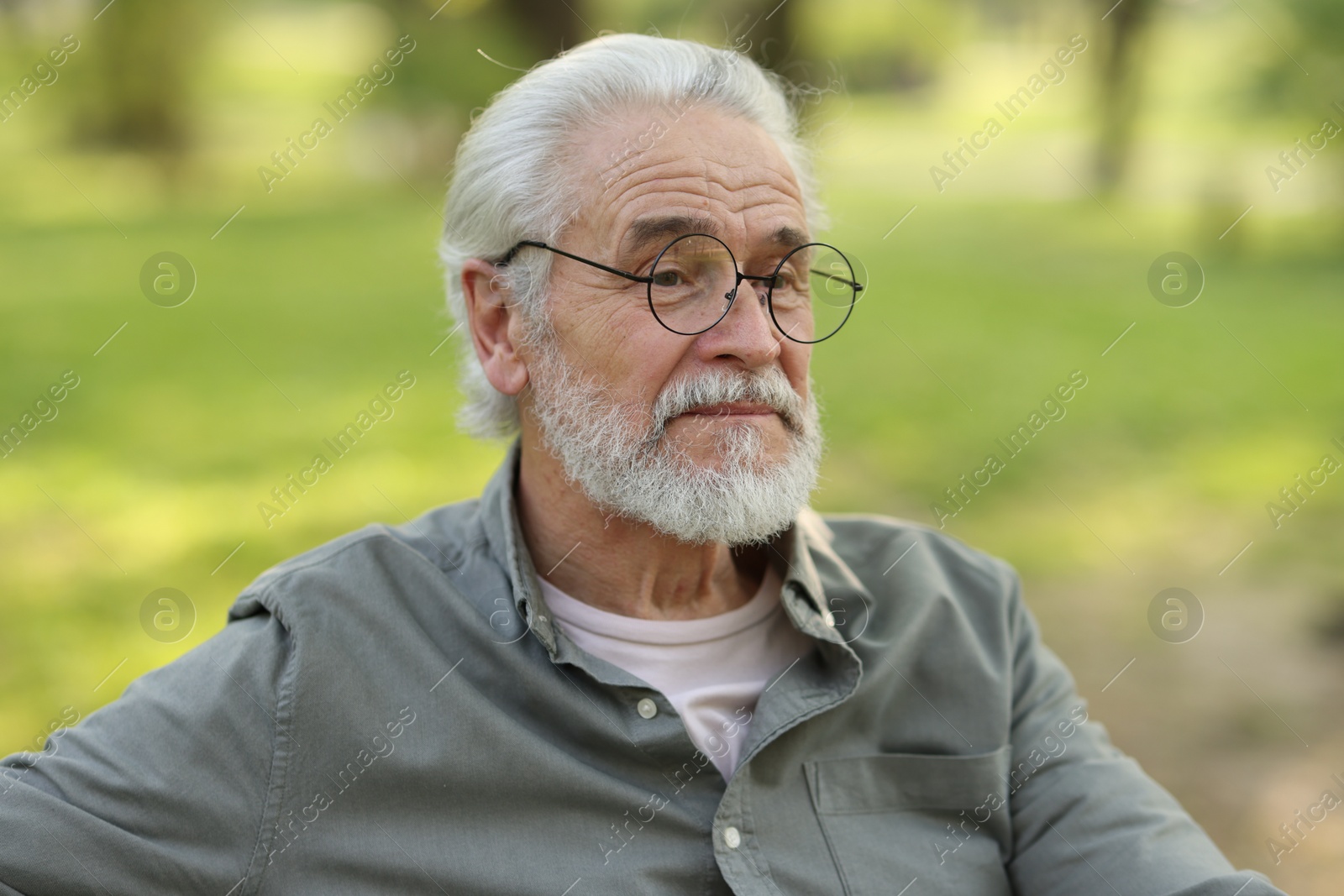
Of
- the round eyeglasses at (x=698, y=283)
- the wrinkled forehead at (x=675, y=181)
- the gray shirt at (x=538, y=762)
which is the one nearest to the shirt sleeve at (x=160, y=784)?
the gray shirt at (x=538, y=762)

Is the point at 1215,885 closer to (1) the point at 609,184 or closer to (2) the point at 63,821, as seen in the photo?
(1) the point at 609,184

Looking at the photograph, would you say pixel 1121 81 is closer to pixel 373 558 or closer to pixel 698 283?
pixel 698 283

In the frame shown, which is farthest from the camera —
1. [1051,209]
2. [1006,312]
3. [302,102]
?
[302,102]

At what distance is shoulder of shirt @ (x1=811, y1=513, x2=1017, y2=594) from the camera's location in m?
2.73

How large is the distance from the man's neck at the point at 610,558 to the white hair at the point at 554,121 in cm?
39

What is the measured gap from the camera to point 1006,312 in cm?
1179

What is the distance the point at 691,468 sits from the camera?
2.37 m

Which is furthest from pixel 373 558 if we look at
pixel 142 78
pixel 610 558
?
pixel 142 78

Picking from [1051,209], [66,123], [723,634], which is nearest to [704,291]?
[723,634]

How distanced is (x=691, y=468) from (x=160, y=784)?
1143mm

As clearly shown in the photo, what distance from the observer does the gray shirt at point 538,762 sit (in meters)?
1.97

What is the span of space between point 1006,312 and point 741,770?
10.3 meters

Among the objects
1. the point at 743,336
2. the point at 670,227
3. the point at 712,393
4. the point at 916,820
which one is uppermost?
the point at 670,227

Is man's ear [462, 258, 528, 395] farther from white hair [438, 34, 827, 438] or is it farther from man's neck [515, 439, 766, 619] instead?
man's neck [515, 439, 766, 619]
